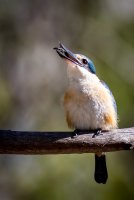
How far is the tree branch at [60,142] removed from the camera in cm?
591

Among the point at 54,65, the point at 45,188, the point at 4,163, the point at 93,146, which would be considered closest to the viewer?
the point at 93,146

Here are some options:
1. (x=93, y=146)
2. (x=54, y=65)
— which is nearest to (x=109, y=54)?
(x=54, y=65)

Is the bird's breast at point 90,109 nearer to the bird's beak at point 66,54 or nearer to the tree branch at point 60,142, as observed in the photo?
the bird's beak at point 66,54

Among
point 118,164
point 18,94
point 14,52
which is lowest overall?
point 118,164

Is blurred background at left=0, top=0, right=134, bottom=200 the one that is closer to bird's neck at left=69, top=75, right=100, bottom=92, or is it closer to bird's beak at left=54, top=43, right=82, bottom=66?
bird's neck at left=69, top=75, right=100, bottom=92

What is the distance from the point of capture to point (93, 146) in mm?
6070

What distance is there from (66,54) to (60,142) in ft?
4.61

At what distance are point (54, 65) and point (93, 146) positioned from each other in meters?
5.02

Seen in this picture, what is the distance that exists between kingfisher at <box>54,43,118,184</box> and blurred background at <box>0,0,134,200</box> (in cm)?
241

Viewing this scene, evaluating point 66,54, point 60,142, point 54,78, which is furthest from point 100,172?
point 54,78

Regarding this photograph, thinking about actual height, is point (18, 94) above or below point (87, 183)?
above

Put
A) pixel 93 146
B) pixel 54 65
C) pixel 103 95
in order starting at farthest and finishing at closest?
pixel 54 65 < pixel 103 95 < pixel 93 146

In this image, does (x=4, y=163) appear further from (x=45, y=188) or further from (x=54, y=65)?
(x=54, y=65)

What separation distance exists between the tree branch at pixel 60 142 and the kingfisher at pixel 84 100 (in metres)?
0.81
